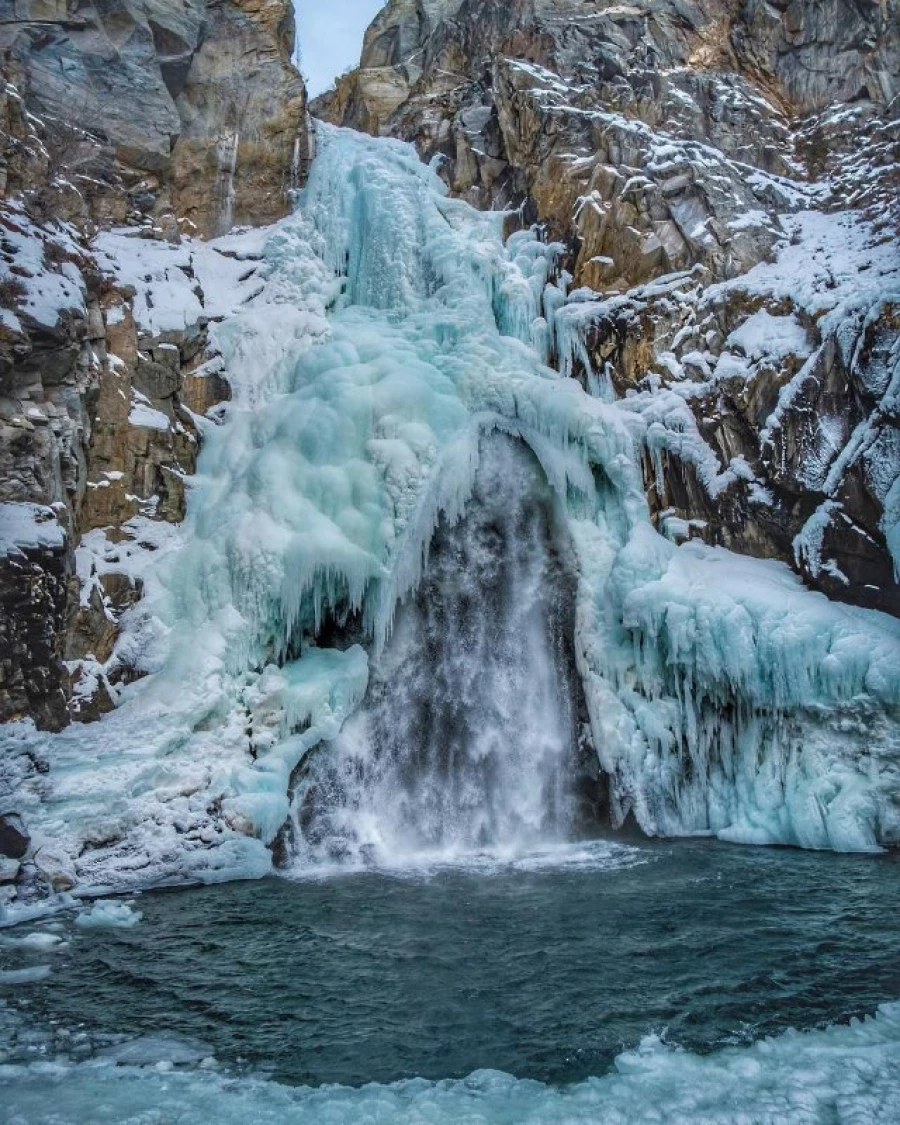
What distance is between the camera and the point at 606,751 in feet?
32.1

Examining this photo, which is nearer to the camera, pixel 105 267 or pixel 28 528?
pixel 28 528

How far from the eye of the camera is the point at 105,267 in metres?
11.2

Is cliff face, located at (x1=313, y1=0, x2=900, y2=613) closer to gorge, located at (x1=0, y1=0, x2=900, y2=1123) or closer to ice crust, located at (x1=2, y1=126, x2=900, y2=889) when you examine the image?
gorge, located at (x1=0, y1=0, x2=900, y2=1123)

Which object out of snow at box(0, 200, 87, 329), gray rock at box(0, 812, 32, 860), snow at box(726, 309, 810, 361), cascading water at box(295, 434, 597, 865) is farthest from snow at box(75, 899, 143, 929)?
snow at box(726, 309, 810, 361)

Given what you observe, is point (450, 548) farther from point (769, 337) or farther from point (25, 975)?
point (25, 975)

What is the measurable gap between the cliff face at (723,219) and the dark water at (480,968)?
4.98m

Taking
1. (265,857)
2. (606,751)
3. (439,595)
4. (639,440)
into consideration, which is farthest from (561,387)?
(265,857)

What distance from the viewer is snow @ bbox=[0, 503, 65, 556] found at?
8.05 metres

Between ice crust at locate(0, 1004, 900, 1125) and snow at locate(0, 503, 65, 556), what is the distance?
5.20m

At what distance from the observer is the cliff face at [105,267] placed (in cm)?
843

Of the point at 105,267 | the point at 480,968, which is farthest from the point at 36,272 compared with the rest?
the point at 480,968

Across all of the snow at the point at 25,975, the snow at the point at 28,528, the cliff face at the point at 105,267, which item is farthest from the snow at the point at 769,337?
the snow at the point at 25,975

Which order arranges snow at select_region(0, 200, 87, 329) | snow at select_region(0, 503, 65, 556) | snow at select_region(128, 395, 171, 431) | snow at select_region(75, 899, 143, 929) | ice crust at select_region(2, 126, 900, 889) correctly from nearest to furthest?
snow at select_region(75, 899, 143, 929), snow at select_region(0, 503, 65, 556), ice crust at select_region(2, 126, 900, 889), snow at select_region(0, 200, 87, 329), snow at select_region(128, 395, 171, 431)

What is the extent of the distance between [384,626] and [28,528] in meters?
3.80
